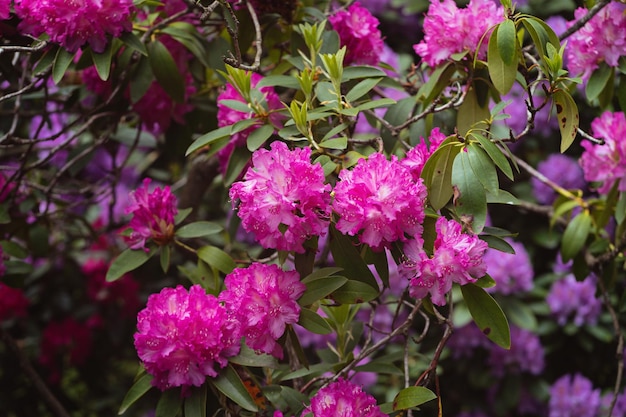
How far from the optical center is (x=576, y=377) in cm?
206

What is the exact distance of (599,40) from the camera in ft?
4.23

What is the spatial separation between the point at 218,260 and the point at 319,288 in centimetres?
30

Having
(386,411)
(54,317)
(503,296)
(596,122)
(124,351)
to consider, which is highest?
(596,122)

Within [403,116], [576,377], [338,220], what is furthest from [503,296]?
[338,220]

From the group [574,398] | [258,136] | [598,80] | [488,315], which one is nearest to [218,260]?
[258,136]

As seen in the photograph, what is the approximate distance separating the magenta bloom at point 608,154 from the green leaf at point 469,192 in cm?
51

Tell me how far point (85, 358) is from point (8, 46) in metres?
1.53

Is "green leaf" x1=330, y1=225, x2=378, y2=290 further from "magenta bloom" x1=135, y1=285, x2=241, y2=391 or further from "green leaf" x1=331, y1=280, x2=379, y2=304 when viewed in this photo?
"magenta bloom" x1=135, y1=285, x2=241, y2=391

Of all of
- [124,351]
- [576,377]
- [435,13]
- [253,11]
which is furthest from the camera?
[124,351]

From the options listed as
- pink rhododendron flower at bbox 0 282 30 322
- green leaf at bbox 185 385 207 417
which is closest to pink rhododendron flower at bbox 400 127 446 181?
green leaf at bbox 185 385 207 417

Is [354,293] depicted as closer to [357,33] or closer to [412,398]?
[412,398]

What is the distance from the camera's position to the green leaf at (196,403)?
3.42 ft

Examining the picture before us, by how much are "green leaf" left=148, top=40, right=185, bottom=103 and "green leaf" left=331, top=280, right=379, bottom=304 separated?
0.59 meters

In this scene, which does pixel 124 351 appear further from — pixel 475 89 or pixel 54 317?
pixel 475 89
